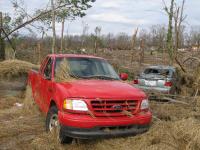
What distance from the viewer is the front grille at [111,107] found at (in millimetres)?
6262

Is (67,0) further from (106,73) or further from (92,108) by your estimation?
(92,108)

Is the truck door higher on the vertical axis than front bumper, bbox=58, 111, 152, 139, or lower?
higher

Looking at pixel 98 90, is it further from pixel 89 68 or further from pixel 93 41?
pixel 93 41

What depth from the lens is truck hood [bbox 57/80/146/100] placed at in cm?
632

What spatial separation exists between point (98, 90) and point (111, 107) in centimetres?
41

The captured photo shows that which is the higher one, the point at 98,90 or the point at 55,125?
the point at 98,90

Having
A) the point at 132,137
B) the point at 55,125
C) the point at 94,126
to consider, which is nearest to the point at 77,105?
the point at 94,126

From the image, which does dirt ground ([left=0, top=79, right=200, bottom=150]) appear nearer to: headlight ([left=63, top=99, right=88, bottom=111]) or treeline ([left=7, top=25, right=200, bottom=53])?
headlight ([left=63, top=99, right=88, bottom=111])

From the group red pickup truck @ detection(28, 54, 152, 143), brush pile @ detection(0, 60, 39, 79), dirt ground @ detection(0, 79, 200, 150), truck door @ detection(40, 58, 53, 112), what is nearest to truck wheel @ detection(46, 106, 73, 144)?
red pickup truck @ detection(28, 54, 152, 143)

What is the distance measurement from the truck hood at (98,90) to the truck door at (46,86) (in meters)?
0.61

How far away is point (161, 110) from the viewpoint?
8.73m

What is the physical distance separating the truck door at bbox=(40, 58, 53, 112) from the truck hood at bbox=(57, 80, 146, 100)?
1.99 ft

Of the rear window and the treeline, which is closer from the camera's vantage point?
the rear window

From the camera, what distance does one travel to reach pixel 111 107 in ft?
20.8
